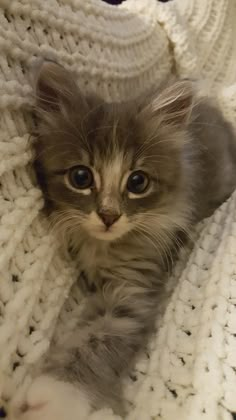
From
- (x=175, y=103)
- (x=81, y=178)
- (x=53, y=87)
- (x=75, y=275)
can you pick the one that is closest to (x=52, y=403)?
(x=75, y=275)

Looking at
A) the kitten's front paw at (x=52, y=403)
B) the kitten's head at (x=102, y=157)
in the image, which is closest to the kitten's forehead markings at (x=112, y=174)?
the kitten's head at (x=102, y=157)

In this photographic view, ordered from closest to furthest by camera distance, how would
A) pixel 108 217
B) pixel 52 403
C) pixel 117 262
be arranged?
1. pixel 52 403
2. pixel 108 217
3. pixel 117 262

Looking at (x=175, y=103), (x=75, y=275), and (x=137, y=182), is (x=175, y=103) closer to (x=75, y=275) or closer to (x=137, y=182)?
(x=137, y=182)

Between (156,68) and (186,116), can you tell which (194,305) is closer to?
(186,116)

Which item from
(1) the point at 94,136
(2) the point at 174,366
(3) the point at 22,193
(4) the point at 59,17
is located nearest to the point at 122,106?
(1) the point at 94,136

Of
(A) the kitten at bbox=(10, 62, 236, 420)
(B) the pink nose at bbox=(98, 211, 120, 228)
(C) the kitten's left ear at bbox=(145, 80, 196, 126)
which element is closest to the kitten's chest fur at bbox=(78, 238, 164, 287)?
(A) the kitten at bbox=(10, 62, 236, 420)

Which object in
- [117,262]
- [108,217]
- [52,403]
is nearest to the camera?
[52,403]

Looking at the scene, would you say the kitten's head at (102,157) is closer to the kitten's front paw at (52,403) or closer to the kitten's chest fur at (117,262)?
the kitten's chest fur at (117,262)

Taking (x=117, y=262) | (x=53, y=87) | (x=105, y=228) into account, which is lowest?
(x=117, y=262)
